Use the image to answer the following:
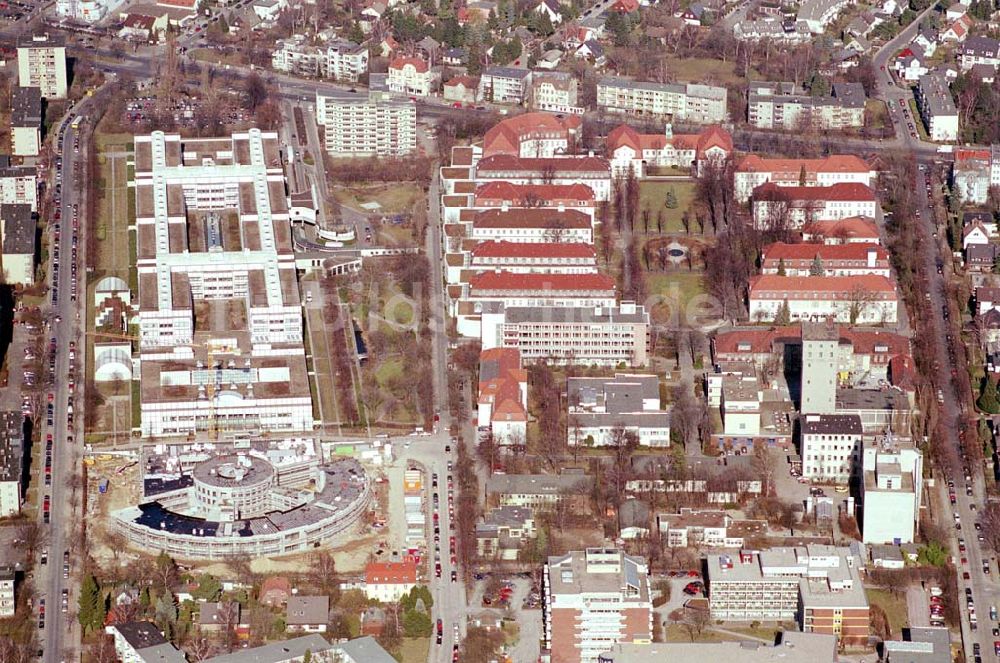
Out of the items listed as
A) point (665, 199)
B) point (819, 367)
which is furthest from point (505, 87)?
point (819, 367)

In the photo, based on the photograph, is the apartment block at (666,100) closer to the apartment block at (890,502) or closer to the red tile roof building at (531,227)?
the red tile roof building at (531,227)

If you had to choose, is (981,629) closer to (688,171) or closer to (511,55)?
(688,171)

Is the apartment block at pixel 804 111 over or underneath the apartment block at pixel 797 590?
over

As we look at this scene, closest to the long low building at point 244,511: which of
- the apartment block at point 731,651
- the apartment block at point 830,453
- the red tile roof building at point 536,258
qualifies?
the apartment block at point 731,651

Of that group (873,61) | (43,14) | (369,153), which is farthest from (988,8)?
(43,14)

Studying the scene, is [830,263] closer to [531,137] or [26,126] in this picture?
[531,137]

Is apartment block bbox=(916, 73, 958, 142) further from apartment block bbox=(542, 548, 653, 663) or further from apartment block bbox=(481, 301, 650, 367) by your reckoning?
apartment block bbox=(542, 548, 653, 663)

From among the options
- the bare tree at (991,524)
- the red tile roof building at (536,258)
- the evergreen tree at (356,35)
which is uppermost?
the evergreen tree at (356,35)
